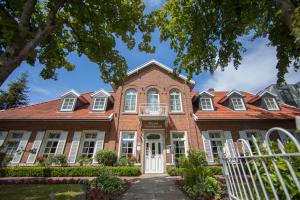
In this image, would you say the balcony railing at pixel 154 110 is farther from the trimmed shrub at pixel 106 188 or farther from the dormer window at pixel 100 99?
the trimmed shrub at pixel 106 188

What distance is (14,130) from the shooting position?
46.3 ft

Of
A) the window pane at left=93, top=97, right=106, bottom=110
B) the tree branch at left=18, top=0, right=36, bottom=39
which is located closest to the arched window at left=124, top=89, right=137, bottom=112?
the window pane at left=93, top=97, right=106, bottom=110

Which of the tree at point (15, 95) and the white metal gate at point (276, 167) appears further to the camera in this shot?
the tree at point (15, 95)

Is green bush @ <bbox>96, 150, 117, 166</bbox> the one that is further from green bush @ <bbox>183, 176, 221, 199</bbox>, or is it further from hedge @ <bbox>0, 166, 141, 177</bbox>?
green bush @ <bbox>183, 176, 221, 199</bbox>

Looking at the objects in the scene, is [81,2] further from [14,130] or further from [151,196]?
[14,130]

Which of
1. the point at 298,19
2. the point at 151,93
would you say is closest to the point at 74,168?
the point at 151,93

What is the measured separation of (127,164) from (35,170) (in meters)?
6.20

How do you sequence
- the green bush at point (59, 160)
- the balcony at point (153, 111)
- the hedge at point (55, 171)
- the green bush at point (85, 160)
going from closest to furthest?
the hedge at point (55, 171) < the green bush at point (59, 160) < the green bush at point (85, 160) < the balcony at point (153, 111)

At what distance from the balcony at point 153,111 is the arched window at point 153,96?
647 mm

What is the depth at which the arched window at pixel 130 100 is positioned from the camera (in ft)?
51.0

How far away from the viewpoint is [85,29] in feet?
26.9

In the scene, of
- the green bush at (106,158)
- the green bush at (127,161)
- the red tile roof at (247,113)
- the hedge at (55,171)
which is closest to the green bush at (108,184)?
the hedge at (55,171)

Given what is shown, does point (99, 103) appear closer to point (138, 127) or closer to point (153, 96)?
point (138, 127)

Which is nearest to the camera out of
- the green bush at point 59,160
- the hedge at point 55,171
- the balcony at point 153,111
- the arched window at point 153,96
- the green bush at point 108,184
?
the green bush at point 108,184
